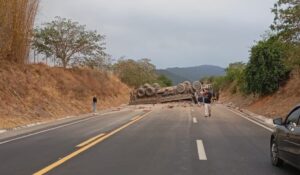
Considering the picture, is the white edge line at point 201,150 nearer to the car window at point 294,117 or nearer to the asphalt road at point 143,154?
the asphalt road at point 143,154

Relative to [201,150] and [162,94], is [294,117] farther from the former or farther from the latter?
[162,94]

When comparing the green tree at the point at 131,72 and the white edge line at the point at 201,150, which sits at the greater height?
the green tree at the point at 131,72

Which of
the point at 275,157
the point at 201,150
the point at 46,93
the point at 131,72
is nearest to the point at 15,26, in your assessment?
the point at 46,93

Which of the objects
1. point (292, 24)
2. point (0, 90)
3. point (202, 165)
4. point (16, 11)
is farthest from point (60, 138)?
point (16, 11)

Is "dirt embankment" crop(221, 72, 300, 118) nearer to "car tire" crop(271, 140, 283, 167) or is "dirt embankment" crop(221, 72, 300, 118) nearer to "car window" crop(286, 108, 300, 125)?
"car tire" crop(271, 140, 283, 167)

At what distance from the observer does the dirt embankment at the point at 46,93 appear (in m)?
30.7

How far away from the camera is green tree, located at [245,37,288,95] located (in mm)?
39750

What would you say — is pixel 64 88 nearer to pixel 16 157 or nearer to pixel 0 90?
pixel 0 90

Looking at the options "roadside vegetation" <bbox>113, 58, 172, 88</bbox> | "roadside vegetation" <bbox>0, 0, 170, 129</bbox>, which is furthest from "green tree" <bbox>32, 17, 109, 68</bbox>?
"roadside vegetation" <bbox>113, 58, 172, 88</bbox>

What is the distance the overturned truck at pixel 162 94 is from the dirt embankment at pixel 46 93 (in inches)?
131

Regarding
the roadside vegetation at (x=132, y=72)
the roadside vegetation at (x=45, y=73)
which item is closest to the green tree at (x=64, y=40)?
the roadside vegetation at (x=45, y=73)

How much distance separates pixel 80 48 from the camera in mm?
49125

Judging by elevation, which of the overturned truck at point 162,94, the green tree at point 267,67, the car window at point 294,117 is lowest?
the car window at point 294,117

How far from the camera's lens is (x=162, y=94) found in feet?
168
